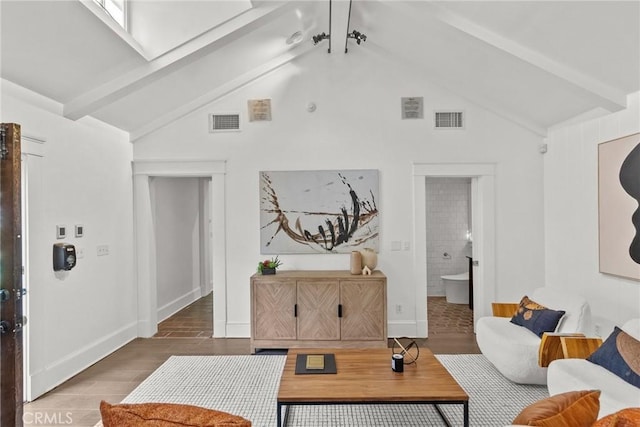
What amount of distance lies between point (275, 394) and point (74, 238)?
8.16 feet

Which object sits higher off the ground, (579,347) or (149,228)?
(149,228)

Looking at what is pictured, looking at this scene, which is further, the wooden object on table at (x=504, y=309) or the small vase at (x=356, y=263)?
the small vase at (x=356, y=263)

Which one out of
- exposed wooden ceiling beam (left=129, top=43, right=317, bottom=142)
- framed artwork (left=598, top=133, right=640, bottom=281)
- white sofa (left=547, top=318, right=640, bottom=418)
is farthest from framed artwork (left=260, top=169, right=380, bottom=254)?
white sofa (left=547, top=318, right=640, bottom=418)

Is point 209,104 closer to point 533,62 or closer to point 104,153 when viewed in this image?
point 104,153

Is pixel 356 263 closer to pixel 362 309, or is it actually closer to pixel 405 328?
pixel 362 309

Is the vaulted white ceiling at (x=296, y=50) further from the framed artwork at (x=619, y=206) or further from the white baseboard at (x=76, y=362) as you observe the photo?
the white baseboard at (x=76, y=362)

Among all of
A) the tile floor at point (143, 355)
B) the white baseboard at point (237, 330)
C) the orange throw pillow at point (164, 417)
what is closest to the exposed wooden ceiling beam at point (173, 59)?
the tile floor at point (143, 355)

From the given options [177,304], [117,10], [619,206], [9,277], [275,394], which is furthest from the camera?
[177,304]

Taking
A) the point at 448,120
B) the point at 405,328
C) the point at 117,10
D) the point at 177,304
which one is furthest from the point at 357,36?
the point at 177,304

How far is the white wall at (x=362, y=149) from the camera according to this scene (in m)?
5.00

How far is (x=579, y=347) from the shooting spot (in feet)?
10.2

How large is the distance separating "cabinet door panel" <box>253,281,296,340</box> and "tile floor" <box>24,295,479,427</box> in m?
0.38

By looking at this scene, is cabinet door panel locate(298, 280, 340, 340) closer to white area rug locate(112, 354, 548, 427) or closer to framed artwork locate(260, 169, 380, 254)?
white area rug locate(112, 354, 548, 427)

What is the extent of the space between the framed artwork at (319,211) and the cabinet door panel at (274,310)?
657mm
